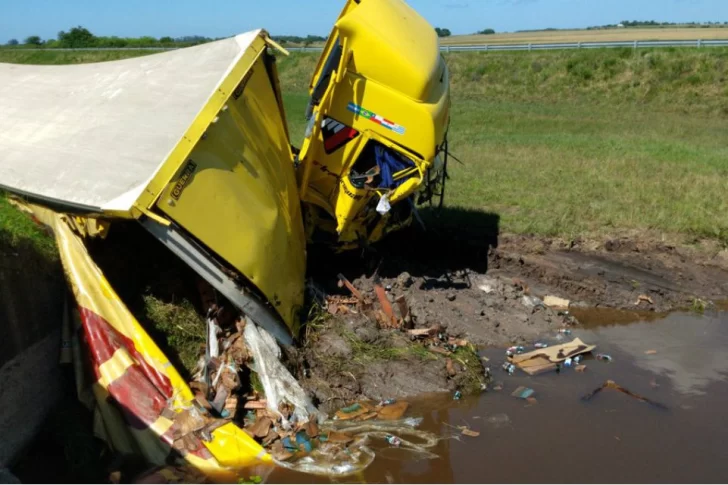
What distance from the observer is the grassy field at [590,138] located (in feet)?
36.1

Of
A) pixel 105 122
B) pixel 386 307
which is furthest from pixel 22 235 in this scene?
pixel 386 307

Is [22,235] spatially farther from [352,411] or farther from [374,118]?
[374,118]

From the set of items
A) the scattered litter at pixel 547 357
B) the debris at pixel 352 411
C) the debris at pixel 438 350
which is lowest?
the debris at pixel 352 411

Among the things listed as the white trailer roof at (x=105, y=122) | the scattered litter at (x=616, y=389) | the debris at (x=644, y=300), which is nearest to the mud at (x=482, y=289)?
the debris at (x=644, y=300)

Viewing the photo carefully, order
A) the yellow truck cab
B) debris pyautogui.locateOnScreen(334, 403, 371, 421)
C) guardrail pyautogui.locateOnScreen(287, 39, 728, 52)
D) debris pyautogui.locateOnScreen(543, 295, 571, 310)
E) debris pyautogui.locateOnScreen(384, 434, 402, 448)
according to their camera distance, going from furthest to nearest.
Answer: guardrail pyautogui.locateOnScreen(287, 39, 728, 52), debris pyautogui.locateOnScreen(543, 295, 571, 310), the yellow truck cab, debris pyautogui.locateOnScreen(334, 403, 371, 421), debris pyautogui.locateOnScreen(384, 434, 402, 448)

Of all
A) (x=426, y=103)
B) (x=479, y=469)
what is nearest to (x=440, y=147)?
(x=426, y=103)

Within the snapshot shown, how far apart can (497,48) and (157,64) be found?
29.8 m

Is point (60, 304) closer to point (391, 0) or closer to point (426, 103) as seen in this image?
point (426, 103)

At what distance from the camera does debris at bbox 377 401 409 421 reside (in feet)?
21.7

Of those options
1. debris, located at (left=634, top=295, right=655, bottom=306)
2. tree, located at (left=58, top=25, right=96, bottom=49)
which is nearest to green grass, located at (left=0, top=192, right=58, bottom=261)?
debris, located at (left=634, top=295, right=655, bottom=306)

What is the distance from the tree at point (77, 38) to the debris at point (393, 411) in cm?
5127

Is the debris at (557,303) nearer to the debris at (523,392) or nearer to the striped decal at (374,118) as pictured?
the debris at (523,392)

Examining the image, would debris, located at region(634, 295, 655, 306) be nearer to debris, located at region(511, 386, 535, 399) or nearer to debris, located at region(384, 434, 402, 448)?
debris, located at region(511, 386, 535, 399)

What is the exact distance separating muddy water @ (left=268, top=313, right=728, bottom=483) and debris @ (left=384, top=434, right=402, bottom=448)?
0.28 feet
